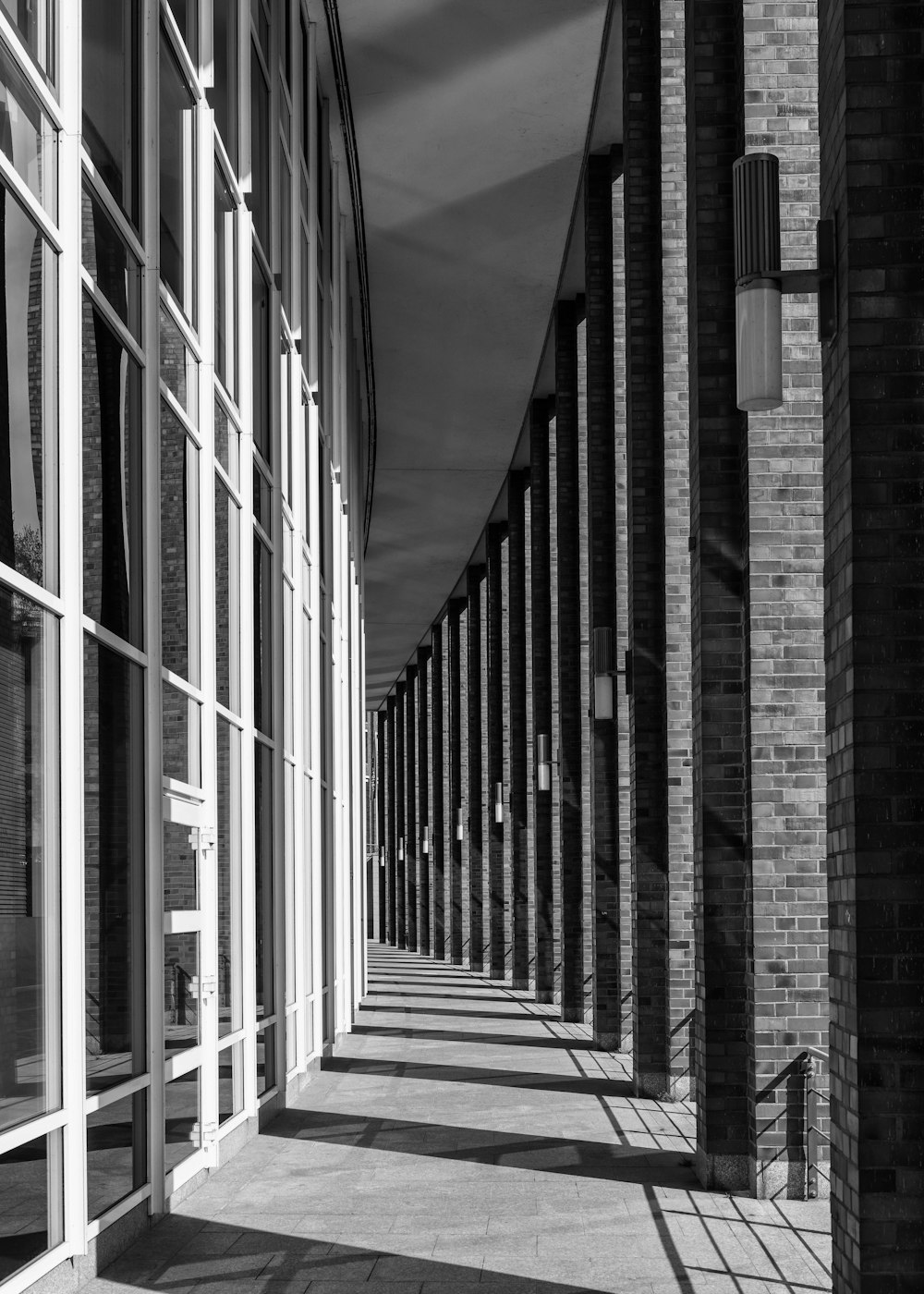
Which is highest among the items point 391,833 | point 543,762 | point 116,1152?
point 543,762

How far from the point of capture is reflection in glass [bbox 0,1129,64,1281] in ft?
21.3

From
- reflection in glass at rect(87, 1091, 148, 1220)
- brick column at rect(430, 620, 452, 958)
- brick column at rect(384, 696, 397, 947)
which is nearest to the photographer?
reflection in glass at rect(87, 1091, 148, 1220)

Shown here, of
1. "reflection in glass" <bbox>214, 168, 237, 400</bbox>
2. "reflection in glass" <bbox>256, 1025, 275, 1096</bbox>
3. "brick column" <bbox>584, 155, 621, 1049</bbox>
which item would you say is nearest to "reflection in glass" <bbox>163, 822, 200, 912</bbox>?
"reflection in glass" <bbox>256, 1025, 275, 1096</bbox>

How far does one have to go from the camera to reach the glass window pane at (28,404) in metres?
6.90

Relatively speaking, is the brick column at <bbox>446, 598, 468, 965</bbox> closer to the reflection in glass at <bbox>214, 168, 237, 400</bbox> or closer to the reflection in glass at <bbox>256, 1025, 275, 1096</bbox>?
the reflection in glass at <bbox>256, 1025, 275, 1096</bbox>

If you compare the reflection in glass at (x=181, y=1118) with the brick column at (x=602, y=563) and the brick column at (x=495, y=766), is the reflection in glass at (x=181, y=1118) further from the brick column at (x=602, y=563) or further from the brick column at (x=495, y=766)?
the brick column at (x=495, y=766)

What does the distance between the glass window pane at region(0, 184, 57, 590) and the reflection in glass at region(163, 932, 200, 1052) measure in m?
3.19

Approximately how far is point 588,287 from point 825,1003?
11.4 m

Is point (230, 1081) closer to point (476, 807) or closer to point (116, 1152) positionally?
point (116, 1152)

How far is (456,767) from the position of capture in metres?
44.9

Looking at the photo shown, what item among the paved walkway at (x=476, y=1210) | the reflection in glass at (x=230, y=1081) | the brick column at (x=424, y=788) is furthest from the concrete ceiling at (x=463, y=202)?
the brick column at (x=424, y=788)

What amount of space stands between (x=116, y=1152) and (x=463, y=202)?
15.1m

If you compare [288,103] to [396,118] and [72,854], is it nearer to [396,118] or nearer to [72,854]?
[396,118]

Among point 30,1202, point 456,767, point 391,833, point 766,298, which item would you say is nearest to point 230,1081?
point 30,1202
